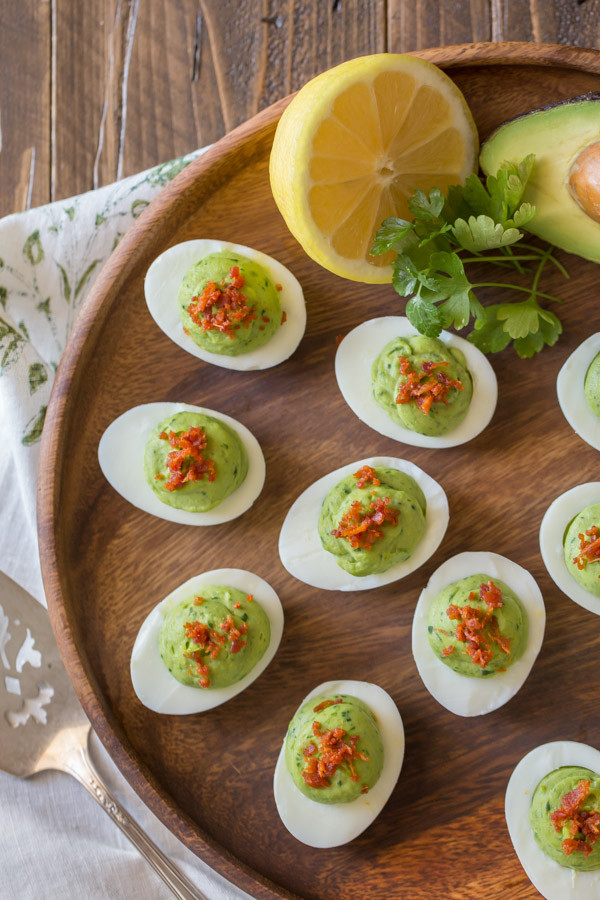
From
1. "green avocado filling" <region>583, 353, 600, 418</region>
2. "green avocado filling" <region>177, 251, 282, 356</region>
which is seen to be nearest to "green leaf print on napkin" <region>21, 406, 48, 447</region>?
"green avocado filling" <region>177, 251, 282, 356</region>

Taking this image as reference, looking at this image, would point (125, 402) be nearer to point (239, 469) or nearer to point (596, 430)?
point (239, 469)

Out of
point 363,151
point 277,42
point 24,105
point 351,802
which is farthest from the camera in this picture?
point 24,105

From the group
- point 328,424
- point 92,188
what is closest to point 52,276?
point 92,188

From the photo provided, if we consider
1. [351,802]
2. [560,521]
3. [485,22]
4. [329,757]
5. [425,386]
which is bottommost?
[351,802]

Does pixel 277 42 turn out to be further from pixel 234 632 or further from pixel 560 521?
pixel 234 632

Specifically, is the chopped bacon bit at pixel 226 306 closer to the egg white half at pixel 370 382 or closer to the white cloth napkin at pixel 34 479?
the egg white half at pixel 370 382

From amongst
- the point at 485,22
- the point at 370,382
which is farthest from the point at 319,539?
the point at 485,22

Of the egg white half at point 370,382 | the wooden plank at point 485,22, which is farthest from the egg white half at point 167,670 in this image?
the wooden plank at point 485,22
